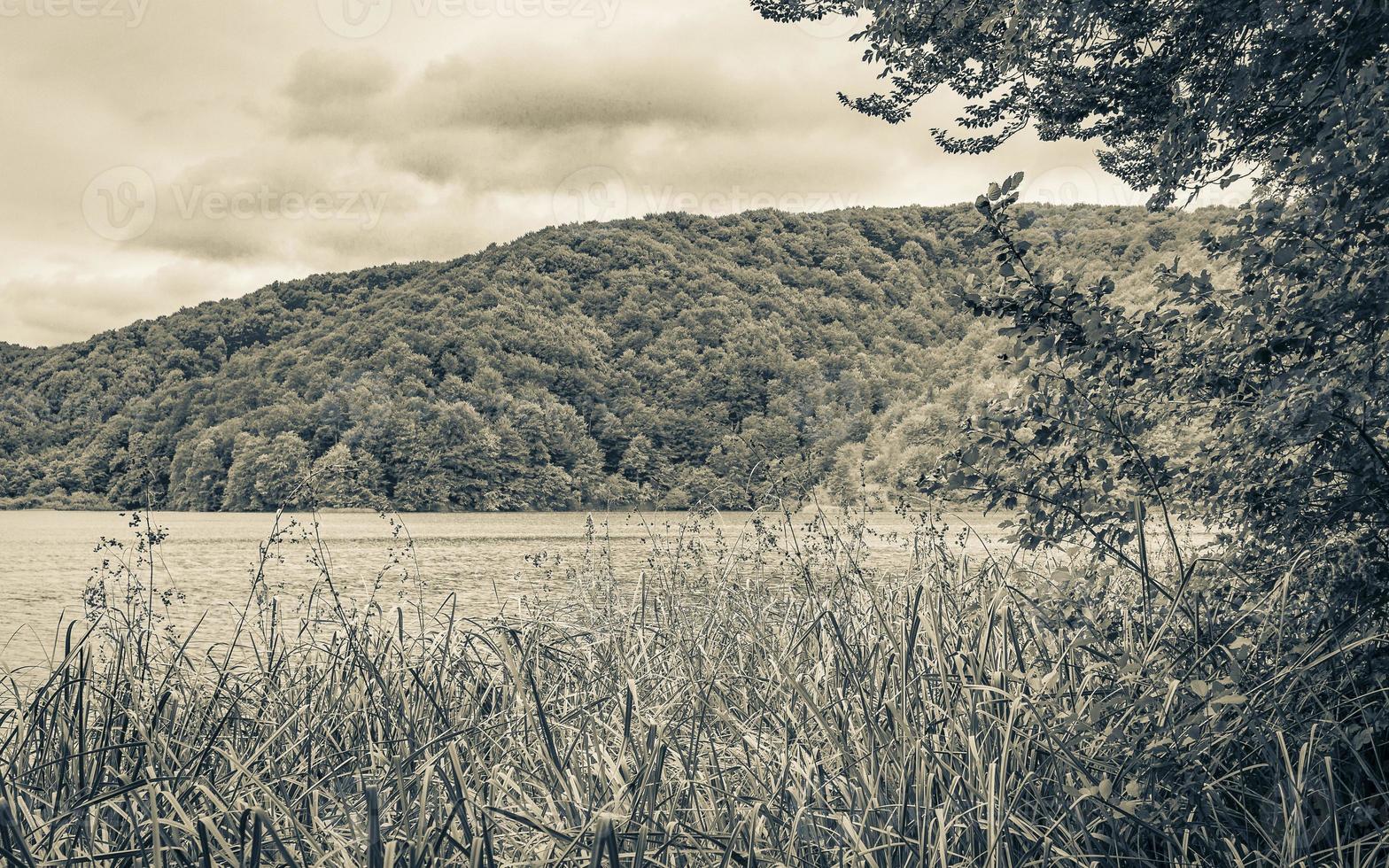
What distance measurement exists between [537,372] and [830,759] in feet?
211

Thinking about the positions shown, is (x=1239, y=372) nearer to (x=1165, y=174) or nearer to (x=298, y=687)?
(x=1165, y=174)

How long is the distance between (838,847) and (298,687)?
305 centimetres

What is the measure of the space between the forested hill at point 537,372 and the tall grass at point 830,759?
3541cm

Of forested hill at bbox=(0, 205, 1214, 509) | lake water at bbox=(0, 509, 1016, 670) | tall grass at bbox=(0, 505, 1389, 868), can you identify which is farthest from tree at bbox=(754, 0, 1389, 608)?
forested hill at bbox=(0, 205, 1214, 509)

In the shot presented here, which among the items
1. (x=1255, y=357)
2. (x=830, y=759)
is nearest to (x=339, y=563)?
(x=830, y=759)

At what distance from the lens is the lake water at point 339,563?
23.7 feet

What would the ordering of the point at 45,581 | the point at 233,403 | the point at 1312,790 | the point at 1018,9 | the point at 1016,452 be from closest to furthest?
1. the point at 1312,790
2. the point at 1016,452
3. the point at 1018,9
4. the point at 45,581
5. the point at 233,403

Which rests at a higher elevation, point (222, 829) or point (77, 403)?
point (77, 403)

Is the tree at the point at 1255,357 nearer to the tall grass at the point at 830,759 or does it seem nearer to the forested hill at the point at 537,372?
the tall grass at the point at 830,759

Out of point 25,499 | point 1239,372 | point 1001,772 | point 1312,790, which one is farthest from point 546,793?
point 25,499

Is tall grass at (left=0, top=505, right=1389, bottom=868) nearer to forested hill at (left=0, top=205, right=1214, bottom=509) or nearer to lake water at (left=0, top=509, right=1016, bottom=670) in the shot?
lake water at (left=0, top=509, right=1016, bottom=670)

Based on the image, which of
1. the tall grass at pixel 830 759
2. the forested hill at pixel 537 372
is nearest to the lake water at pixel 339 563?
the tall grass at pixel 830 759

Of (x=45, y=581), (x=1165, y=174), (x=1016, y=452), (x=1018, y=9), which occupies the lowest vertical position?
(x=45, y=581)

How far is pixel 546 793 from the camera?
9.29ft
